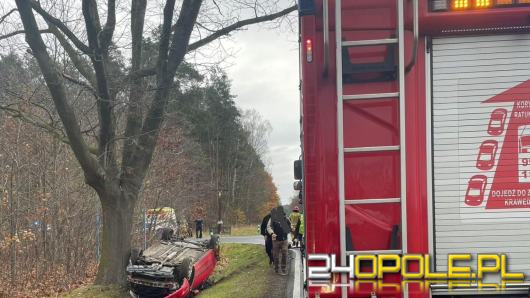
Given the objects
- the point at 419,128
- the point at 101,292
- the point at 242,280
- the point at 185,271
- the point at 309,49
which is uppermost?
the point at 309,49

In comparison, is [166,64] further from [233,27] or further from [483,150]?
[483,150]

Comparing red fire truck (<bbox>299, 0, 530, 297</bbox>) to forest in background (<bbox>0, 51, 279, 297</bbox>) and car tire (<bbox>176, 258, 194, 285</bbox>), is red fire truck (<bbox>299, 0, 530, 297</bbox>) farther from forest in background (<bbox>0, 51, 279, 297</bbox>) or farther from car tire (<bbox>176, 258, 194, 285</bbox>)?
forest in background (<bbox>0, 51, 279, 297</bbox>)

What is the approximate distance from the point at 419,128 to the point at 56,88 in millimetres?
9483

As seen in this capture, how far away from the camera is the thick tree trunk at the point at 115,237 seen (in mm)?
12422

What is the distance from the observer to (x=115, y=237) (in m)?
12.6

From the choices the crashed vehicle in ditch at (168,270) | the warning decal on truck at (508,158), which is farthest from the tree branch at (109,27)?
the warning decal on truck at (508,158)

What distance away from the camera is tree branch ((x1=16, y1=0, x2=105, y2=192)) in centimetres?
1077

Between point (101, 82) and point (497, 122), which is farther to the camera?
point (101, 82)

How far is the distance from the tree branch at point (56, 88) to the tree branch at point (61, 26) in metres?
0.49

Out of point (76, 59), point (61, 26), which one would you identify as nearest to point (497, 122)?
point (61, 26)

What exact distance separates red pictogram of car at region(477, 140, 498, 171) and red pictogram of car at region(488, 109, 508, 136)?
61 millimetres

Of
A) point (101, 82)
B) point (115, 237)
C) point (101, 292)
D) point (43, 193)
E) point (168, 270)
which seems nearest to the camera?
point (168, 270)

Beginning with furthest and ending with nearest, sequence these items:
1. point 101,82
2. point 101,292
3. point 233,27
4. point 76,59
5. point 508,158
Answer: point 233,27
point 76,59
point 101,292
point 101,82
point 508,158

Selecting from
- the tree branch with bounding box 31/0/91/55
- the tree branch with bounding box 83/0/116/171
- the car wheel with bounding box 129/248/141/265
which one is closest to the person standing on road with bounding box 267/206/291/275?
the car wheel with bounding box 129/248/141/265
